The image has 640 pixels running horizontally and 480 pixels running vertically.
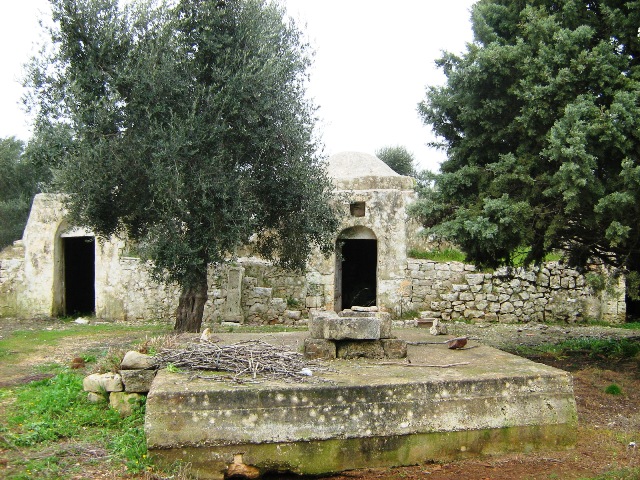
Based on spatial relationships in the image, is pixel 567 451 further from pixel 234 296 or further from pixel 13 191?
pixel 13 191

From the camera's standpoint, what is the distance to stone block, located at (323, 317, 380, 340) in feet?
22.1

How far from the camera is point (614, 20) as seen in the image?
932 cm

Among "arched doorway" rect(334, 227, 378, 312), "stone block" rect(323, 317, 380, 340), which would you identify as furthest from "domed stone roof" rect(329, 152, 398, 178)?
"stone block" rect(323, 317, 380, 340)

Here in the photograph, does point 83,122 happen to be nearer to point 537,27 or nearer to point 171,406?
point 171,406

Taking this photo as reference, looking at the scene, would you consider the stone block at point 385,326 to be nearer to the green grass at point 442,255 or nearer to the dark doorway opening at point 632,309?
the green grass at point 442,255

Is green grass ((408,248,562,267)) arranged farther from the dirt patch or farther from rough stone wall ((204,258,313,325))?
the dirt patch

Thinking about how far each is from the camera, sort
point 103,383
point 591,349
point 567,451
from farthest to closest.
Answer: point 591,349, point 103,383, point 567,451

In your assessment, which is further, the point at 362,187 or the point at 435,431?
the point at 362,187

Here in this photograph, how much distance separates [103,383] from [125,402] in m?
0.43

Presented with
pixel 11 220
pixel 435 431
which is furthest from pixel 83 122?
pixel 11 220

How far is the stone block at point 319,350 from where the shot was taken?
22.1 feet

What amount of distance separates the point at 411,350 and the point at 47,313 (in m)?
13.2

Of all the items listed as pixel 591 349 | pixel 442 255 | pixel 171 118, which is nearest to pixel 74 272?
pixel 171 118

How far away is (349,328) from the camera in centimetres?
673
